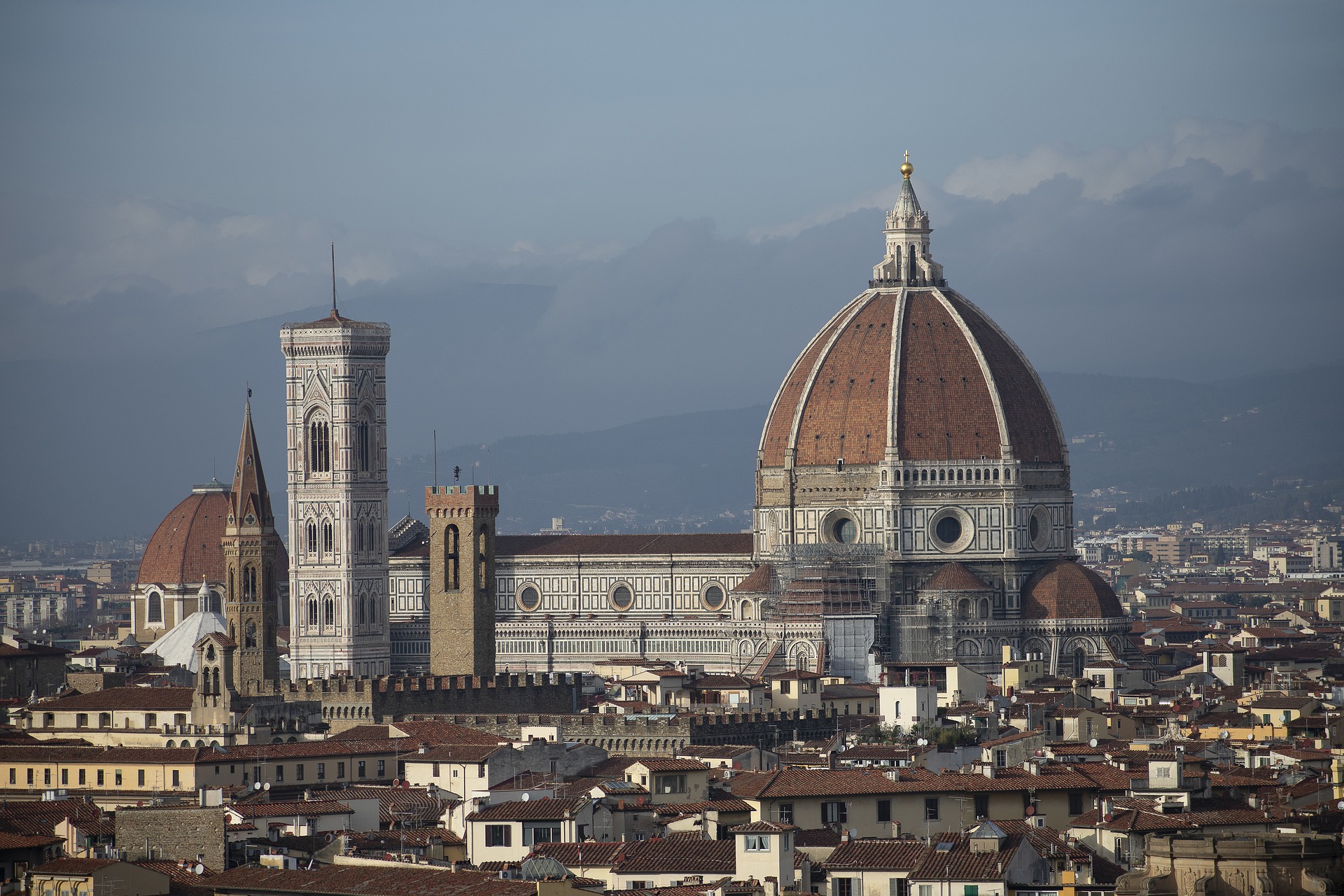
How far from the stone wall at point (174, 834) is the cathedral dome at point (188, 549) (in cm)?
11188

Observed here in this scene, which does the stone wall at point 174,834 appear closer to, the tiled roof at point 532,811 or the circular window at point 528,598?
the tiled roof at point 532,811

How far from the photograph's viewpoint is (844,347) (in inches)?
5310

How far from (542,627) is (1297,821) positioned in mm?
88746

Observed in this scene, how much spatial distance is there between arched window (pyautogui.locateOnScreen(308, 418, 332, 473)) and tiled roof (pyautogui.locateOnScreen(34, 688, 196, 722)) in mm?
36873

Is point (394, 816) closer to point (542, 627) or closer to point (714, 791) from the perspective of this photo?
point (714, 791)

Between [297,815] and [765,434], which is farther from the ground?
[765,434]

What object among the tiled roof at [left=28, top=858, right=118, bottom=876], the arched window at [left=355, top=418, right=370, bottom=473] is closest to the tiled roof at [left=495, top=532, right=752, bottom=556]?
the arched window at [left=355, top=418, right=370, bottom=473]

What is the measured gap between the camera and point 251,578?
4348 inches

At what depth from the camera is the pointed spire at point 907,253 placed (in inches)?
5438

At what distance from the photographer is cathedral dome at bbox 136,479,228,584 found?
167000 millimetres

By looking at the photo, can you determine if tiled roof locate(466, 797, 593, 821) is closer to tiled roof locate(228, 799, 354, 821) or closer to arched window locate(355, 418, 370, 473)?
tiled roof locate(228, 799, 354, 821)

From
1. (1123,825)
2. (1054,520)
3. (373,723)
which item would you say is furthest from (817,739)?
(1054,520)

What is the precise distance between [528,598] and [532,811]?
82.3 m

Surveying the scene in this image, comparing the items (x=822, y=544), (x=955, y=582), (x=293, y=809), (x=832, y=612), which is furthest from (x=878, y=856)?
(x=822, y=544)
